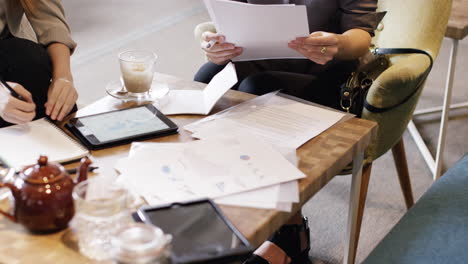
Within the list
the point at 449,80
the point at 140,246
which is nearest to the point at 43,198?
the point at 140,246

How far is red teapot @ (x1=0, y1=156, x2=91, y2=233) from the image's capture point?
88 centimetres

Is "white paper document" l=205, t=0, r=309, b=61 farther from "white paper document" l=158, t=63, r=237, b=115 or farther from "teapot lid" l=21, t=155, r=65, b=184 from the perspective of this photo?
"teapot lid" l=21, t=155, r=65, b=184

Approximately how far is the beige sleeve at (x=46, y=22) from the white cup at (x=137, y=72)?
0.90 ft

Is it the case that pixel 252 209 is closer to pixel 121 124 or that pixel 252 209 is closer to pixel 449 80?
pixel 121 124

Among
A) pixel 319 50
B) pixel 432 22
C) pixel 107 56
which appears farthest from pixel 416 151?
pixel 107 56

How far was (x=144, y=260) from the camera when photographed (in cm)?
76

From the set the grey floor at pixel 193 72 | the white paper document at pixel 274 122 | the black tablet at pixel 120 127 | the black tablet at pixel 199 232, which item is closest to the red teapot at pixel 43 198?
the black tablet at pixel 199 232

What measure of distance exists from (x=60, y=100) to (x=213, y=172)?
0.44 metres

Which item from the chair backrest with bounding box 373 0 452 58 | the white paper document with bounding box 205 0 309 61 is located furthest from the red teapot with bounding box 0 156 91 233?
the chair backrest with bounding box 373 0 452 58

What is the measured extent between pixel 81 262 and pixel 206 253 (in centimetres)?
17

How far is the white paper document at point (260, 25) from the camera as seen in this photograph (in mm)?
1306

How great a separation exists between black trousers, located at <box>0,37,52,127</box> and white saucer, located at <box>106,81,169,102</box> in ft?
0.71

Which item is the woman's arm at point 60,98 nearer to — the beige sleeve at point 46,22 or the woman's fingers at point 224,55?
the beige sleeve at point 46,22

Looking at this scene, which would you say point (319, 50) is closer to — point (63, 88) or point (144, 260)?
point (63, 88)
